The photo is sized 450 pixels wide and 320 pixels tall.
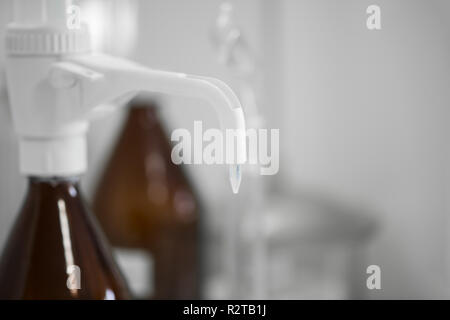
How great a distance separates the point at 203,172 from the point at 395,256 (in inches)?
8.3

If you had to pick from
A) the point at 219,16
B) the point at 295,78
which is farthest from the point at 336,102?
the point at 219,16

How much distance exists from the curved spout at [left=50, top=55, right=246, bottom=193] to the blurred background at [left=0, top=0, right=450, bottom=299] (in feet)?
0.32

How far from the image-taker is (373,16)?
36 centimetres

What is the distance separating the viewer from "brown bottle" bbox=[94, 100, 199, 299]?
0.52m

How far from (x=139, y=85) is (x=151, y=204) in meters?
0.29

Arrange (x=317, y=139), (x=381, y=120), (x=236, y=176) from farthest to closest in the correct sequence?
(x=317, y=139) < (x=381, y=120) < (x=236, y=176)

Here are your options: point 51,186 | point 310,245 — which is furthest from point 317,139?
point 51,186

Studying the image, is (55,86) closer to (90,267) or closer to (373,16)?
(90,267)

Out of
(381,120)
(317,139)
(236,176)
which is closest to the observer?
(236,176)

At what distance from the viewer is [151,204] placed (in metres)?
0.54

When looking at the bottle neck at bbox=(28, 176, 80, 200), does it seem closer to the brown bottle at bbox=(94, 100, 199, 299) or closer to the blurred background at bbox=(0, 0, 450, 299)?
the blurred background at bbox=(0, 0, 450, 299)

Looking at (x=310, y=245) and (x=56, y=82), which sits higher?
(x=56, y=82)

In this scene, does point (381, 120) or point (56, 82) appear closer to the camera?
point (56, 82)

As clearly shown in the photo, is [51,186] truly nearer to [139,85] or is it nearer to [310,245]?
[139,85]
